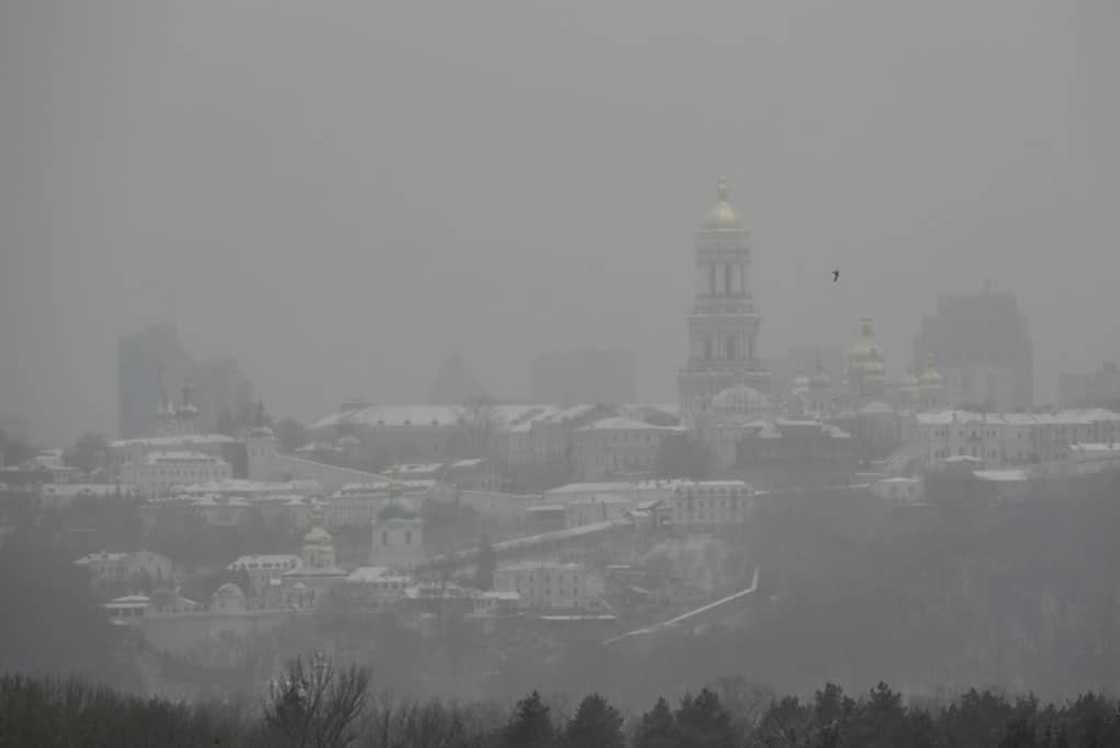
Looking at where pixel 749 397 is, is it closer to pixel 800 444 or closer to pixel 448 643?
pixel 800 444

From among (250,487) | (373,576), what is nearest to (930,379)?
(250,487)

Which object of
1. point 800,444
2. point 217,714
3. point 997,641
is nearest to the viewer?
point 217,714

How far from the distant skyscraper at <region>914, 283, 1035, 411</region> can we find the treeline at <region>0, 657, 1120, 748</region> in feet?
191

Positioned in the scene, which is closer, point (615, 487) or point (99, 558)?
point (99, 558)

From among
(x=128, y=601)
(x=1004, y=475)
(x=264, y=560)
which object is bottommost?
(x=128, y=601)

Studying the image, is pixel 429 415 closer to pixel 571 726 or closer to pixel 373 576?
pixel 373 576

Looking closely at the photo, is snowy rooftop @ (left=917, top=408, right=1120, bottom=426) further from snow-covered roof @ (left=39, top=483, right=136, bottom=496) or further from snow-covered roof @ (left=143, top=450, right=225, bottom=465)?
snow-covered roof @ (left=39, top=483, right=136, bottom=496)

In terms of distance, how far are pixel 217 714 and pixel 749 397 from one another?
1835 inches

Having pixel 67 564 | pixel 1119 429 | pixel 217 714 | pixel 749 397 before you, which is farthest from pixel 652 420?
pixel 217 714

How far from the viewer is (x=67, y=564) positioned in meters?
111

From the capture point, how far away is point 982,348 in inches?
5320

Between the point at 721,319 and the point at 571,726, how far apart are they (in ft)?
194

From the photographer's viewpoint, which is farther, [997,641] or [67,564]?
[67,564]

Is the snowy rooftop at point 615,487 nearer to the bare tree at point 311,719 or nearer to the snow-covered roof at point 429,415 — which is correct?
the snow-covered roof at point 429,415
